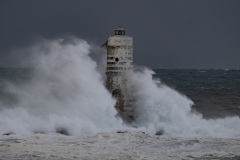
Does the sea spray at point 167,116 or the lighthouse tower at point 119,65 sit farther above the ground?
the lighthouse tower at point 119,65

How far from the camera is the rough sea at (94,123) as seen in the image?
56.8ft

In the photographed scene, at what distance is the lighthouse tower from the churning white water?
40cm

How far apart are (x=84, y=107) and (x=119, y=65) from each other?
2335 millimetres

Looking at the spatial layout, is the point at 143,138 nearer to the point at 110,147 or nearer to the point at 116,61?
the point at 110,147

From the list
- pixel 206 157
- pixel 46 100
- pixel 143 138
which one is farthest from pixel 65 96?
pixel 206 157

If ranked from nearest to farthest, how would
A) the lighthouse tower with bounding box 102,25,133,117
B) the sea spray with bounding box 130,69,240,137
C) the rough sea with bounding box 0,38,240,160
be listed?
the rough sea with bounding box 0,38,240,160 < the sea spray with bounding box 130,69,240,137 < the lighthouse tower with bounding box 102,25,133,117

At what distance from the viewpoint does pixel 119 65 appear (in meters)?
23.4

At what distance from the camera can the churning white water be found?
21594mm

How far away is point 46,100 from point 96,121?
2.89 meters

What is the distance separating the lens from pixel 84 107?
2275 cm

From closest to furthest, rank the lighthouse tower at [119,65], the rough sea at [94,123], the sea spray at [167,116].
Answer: the rough sea at [94,123] < the sea spray at [167,116] < the lighthouse tower at [119,65]

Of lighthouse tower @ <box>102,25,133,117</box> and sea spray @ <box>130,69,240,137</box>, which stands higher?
lighthouse tower @ <box>102,25,133,117</box>

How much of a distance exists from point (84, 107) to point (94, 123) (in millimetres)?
973

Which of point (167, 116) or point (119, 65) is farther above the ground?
point (119, 65)
